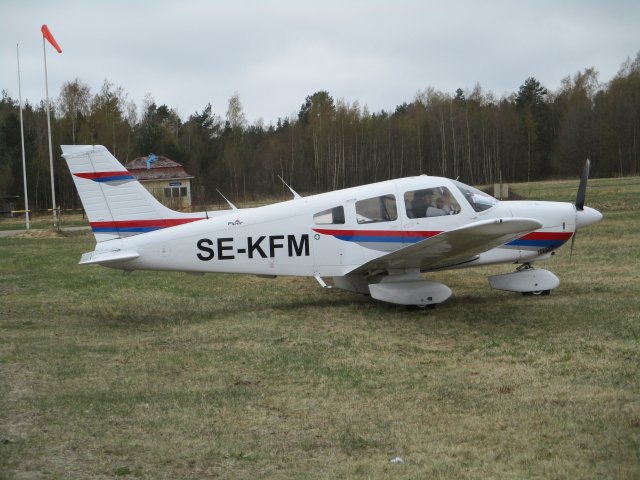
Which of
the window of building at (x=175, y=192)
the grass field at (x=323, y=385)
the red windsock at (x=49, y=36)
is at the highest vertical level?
the red windsock at (x=49, y=36)

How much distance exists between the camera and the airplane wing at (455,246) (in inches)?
383

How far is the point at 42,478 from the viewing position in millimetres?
4996

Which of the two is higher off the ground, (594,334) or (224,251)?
(224,251)

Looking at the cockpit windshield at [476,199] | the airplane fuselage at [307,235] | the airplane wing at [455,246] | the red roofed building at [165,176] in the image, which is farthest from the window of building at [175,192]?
the airplane wing at [455,246]

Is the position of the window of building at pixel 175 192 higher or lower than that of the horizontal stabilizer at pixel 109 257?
higher

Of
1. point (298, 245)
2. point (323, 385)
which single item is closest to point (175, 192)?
point (298, 245)

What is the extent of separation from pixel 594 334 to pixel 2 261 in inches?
656

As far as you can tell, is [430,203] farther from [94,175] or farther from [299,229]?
[94,175]

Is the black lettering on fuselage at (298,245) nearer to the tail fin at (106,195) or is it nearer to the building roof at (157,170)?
A: the tail fin at (106,195)

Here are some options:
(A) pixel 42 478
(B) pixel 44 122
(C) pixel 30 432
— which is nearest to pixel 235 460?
(A) pixel 42 478

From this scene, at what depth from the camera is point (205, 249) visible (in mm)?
11188

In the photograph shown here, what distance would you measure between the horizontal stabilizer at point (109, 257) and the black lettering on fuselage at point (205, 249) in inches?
33.9

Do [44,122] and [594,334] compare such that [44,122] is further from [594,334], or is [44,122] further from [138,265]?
[594,334]

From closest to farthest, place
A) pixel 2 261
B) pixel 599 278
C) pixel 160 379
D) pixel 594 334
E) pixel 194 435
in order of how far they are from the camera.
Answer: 1. pixel 194 435
2. pixel 160 379
3. pixel 594 334
4. pixel 599 278
5. pixel 2 261
